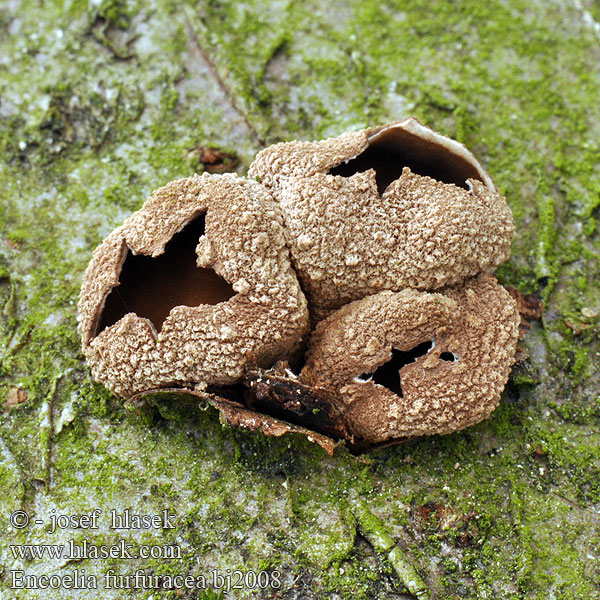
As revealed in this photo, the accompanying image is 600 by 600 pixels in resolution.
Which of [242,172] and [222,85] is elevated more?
[222,85]

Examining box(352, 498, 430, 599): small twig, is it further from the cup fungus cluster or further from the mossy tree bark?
the cup fungus cluster

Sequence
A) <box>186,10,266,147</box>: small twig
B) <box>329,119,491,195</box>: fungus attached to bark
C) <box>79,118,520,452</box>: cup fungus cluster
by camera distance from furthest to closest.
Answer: <box>186,10,266,147</box>: small twig, <box>329,119,491,195</box>: fungus attached to bark, <box>79,118,520,452</box>: cup fungus cluster

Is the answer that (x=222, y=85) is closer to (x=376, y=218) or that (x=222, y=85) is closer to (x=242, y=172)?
(x=242, y=172)

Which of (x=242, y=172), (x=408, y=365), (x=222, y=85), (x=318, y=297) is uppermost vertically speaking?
(x=222, y=85)

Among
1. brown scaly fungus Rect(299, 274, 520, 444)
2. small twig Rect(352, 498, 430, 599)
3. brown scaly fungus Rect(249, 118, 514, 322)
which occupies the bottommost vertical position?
small twig Rect(352, 498, 430, 599)

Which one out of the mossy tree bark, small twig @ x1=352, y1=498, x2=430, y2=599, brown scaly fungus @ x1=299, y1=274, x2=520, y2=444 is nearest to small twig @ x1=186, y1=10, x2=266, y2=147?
the mossy tree bark

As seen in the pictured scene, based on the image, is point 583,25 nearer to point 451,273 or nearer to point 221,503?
point 451,273

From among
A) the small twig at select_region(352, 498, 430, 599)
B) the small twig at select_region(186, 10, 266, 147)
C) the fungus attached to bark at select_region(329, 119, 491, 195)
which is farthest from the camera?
the small twig at select_region(186, 10, 266, 147)

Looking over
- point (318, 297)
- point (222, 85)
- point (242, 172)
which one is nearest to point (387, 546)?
point (318, 297)

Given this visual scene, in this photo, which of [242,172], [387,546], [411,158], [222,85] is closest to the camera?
[387,546]
